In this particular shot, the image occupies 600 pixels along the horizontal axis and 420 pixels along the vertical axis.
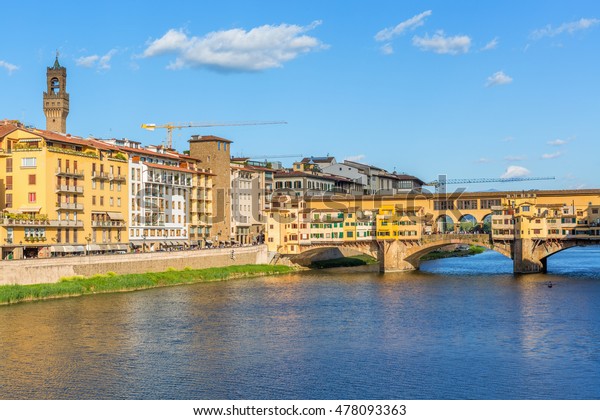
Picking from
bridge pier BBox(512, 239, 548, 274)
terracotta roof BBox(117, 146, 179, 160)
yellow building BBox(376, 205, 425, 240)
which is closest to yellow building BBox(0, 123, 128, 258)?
terracotta roof BBox(117, 146, 179, 160)

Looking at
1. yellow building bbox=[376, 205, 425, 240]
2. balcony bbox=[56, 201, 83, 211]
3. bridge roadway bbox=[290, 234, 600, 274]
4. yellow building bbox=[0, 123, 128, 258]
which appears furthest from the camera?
yellow building bbox=[376, 205, 425, 240]

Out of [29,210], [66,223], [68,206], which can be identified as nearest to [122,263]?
Result: [66,223]

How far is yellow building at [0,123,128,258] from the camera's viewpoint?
7662cm

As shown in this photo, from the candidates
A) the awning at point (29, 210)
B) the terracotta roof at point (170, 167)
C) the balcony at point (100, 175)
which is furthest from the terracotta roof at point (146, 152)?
the awning at point (29, 210)

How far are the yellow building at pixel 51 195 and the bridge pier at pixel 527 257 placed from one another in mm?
42129

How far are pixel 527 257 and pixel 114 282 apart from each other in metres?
44.2

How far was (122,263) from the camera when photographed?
75688mm

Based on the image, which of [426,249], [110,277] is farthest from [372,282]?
[110,277]

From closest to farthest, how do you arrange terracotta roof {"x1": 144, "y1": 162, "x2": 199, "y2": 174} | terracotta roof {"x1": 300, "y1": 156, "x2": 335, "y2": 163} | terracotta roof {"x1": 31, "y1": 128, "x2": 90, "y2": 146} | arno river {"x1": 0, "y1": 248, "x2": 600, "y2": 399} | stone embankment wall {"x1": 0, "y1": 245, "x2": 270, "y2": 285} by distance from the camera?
arno river {"x1": 0, "y1": 248, "x2": 600, "y2": 399}, stone embankment wall {"x1": 0, "y1": 245, "x2": 270, "y2": 285}, terracotta roof {"x1": 31, "y1": 128, "x2": 90, "y2": 146}, terracotta roof {"x1": 144, "y1": 162, "x2": 199, "y2": 174}, terracotta roof {"x1": 300, "y1": 156, "x2": 335, "y2": 163}

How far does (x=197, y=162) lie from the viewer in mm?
111625

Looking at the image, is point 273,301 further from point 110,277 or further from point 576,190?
point 576,190

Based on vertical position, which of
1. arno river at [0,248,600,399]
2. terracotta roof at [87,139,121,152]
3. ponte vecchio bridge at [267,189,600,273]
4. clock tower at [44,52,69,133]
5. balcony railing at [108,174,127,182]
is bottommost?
arno river at [0,248,600,399]

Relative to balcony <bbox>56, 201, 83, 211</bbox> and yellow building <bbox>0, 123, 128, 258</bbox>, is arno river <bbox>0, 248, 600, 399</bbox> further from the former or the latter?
balcony <bbox>56, 201, 83, 211</bbox>

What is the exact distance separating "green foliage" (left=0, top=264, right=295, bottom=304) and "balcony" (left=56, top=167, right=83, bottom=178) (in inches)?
513
